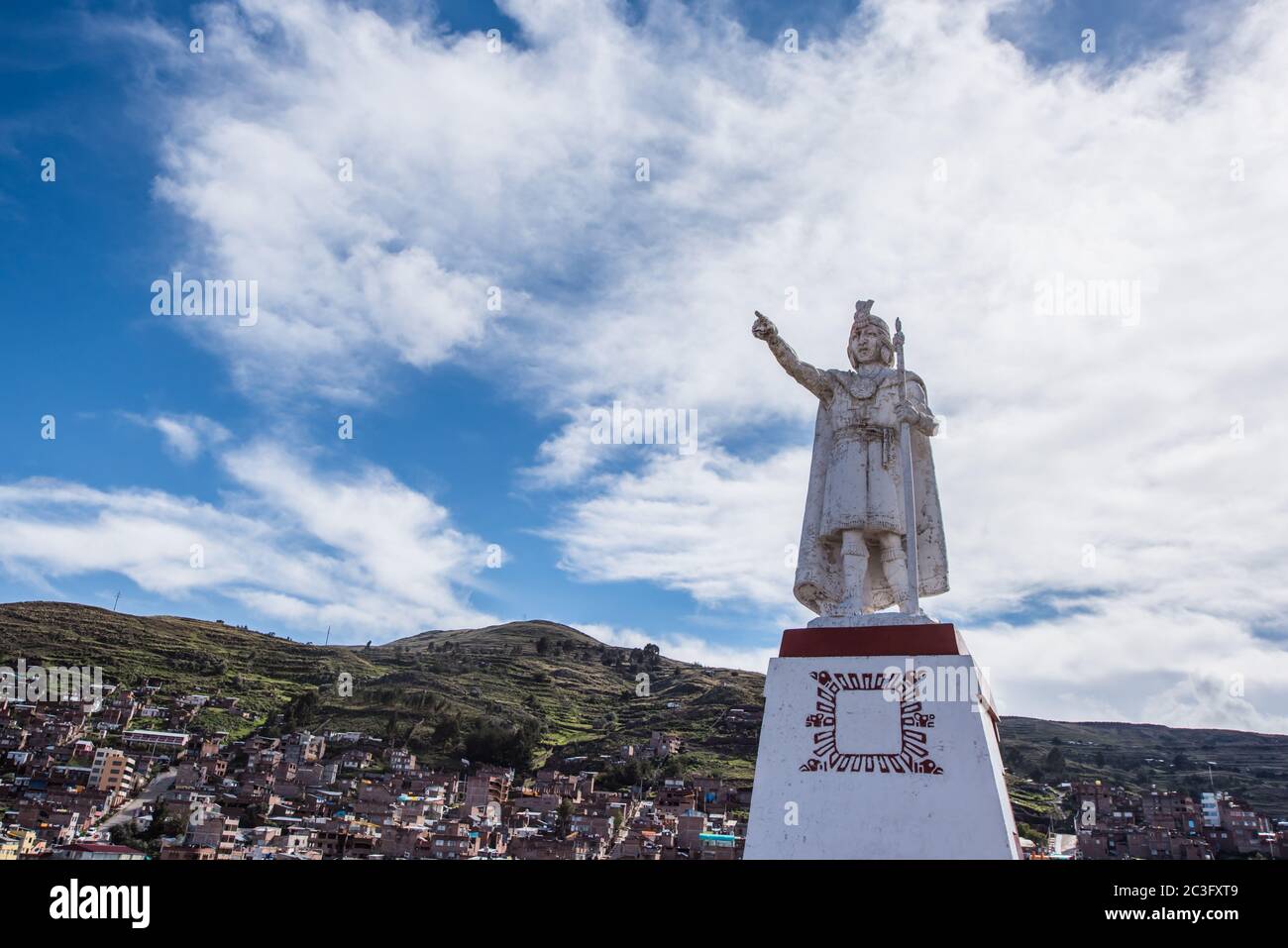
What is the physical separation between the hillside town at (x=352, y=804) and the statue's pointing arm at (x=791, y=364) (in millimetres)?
26866

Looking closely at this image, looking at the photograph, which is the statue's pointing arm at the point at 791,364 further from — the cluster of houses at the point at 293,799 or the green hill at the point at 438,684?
the green hill at the point at 438,684

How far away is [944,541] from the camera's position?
809 centimetres

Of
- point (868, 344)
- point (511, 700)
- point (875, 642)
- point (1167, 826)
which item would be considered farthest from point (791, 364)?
point (511, 700)

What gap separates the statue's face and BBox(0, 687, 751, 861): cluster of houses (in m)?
30.5

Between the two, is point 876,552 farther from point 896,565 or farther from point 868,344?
point 868,344

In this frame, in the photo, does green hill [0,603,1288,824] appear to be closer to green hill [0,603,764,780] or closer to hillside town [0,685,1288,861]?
green hill [0,603,764,780]

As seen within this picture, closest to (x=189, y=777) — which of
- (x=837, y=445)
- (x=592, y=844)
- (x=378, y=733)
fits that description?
(x=378, y=733)

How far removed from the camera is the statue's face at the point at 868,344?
845 centimetres

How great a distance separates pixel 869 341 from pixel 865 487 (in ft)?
4.86

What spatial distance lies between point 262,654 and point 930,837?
123329 millimetres

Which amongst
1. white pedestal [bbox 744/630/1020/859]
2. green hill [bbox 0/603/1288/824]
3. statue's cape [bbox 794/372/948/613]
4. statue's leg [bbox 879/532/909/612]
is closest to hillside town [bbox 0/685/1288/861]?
green hill [bbox 0/603/1288/824]

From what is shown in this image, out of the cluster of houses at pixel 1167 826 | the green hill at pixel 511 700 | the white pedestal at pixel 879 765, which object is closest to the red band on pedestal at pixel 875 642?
the white pedestal at pixel 879 765

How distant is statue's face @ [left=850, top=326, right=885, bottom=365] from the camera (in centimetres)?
845

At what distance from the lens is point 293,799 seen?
204 ft
